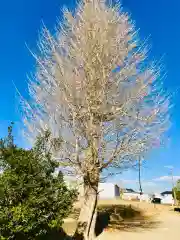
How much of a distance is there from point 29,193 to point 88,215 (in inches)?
173

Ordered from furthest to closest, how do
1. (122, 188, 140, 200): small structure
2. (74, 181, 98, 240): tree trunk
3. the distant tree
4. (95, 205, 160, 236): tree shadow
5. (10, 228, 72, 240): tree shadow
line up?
(122, 188, 140, 200): small structure, (95, 205, 160, 236): tree shadow, (74, 181, 98, 240): tree trunk, (10, 228, 72, 240): tree shadow, the distant tree

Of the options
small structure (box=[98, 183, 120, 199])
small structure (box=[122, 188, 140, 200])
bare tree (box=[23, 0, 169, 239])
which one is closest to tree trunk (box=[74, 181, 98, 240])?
bare tree (box=[23, 0, 169, 239])

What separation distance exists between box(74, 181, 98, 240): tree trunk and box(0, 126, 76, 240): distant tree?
294 cm

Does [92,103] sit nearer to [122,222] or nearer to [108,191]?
[122,222]

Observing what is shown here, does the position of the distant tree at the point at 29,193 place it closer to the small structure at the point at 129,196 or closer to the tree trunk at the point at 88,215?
the tree trunk at the point at 88,215

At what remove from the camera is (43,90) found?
12484mm

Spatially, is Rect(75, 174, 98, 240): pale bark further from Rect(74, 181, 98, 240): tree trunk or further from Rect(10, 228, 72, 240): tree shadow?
Rect(10, 228, 72, 240): tree shadow

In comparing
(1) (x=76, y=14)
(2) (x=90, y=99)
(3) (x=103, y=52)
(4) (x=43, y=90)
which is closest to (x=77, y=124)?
(2) (x=90, y=99)

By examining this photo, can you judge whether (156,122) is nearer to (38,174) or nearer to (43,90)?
(43,90)

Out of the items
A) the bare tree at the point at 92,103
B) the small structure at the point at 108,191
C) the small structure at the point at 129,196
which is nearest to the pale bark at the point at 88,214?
the bare tree at the point at 92,103

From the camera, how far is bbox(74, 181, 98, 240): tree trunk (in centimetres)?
1136

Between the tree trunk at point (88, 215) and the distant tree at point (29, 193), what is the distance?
294cm

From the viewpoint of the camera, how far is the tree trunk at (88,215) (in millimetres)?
11359

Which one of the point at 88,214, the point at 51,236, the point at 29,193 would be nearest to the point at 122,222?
the point at 88,214
